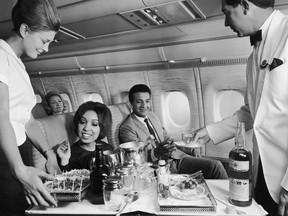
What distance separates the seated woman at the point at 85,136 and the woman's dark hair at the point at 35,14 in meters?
1.35

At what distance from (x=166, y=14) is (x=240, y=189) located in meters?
2.07

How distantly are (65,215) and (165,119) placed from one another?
3.70 m

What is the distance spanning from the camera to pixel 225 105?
462 cm

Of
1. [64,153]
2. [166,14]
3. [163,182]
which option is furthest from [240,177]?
[166,14]

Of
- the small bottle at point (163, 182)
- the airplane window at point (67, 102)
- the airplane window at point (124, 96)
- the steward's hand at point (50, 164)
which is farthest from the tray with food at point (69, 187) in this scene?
the airplane window at point (67, 102)

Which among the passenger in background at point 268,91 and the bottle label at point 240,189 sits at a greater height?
the passenger in background at point 268,91

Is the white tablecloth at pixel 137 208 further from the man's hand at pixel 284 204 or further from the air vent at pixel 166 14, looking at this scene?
the air vent at pixel 166 14

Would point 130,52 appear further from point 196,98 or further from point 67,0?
point 67,0

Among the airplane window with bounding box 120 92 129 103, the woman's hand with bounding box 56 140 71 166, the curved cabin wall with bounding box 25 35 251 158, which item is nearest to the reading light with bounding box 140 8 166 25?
the curved cabin wall with bounding box 25 35 251 158

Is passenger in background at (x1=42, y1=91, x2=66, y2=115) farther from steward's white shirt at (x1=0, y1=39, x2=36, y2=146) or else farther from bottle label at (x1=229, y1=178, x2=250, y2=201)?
bottle label at (x1=229, y1=178, x2=250, y2=201)

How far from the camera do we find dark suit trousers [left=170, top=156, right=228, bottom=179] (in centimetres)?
342

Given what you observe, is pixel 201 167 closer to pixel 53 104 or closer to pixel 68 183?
pixel 68 183

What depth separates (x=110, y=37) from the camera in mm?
4062

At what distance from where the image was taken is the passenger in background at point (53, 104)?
631cm
